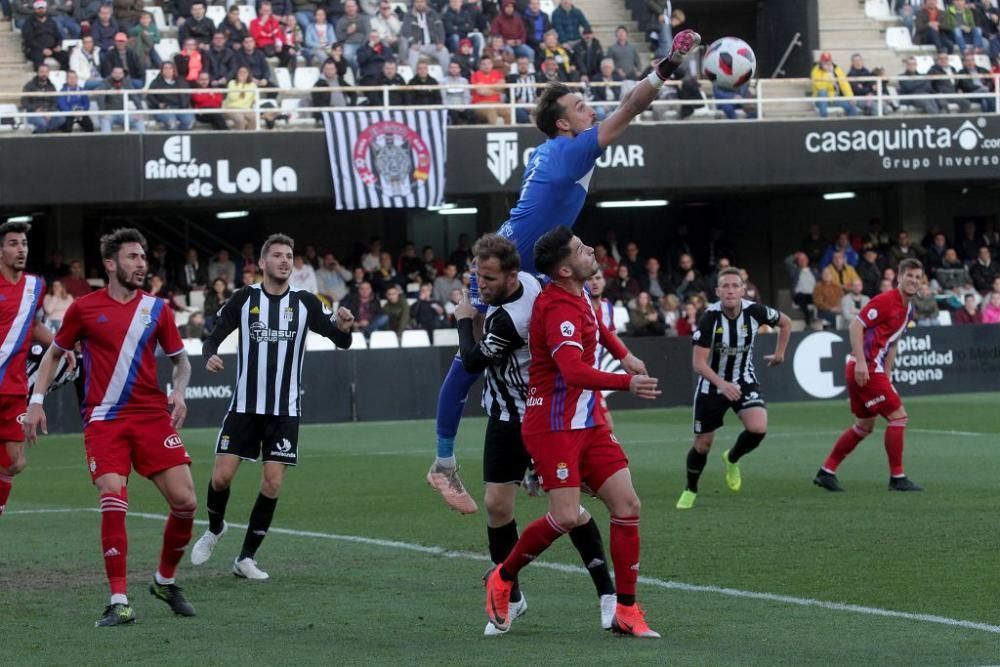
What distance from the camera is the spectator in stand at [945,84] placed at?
102ft

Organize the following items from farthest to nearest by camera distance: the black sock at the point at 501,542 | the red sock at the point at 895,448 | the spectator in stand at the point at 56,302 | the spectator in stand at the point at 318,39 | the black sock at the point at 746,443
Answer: the spectator in stand at the point at 318,39
the spectator in stand at the point at 56,302
the red sock at the point at 895,448
the black sock at the point at 746,443
the black sock at the point at 501,542

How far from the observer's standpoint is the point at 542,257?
777 centimetres

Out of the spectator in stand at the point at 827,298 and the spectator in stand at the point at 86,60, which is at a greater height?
the spectator in stand at the point at 86,60

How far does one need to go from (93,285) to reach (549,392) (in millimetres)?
21912

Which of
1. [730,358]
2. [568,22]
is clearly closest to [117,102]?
[568,22]

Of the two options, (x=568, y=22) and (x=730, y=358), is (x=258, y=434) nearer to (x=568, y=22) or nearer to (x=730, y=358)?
(x=730, y=358)

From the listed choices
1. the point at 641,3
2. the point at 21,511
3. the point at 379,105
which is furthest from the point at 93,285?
the point at 21,511

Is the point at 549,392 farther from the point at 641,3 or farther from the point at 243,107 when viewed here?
the point at 641,3

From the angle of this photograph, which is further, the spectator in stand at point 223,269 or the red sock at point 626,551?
the spectator in stand at point 223,269

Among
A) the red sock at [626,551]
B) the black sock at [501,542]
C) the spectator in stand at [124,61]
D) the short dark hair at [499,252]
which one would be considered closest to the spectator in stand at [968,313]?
the spectator in stand at [124,61]

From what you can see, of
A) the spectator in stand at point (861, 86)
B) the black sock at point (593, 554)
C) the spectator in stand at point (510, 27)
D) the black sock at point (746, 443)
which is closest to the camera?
the black sock at point (593, 554)

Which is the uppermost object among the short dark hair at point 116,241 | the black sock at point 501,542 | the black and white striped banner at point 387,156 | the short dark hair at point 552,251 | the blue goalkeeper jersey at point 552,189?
the black and white striped banner at point 387,156

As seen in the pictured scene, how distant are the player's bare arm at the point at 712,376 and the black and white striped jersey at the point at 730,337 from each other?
8cm

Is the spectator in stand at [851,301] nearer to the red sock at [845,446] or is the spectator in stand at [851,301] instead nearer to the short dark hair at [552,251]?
the red sock at [845,446]
